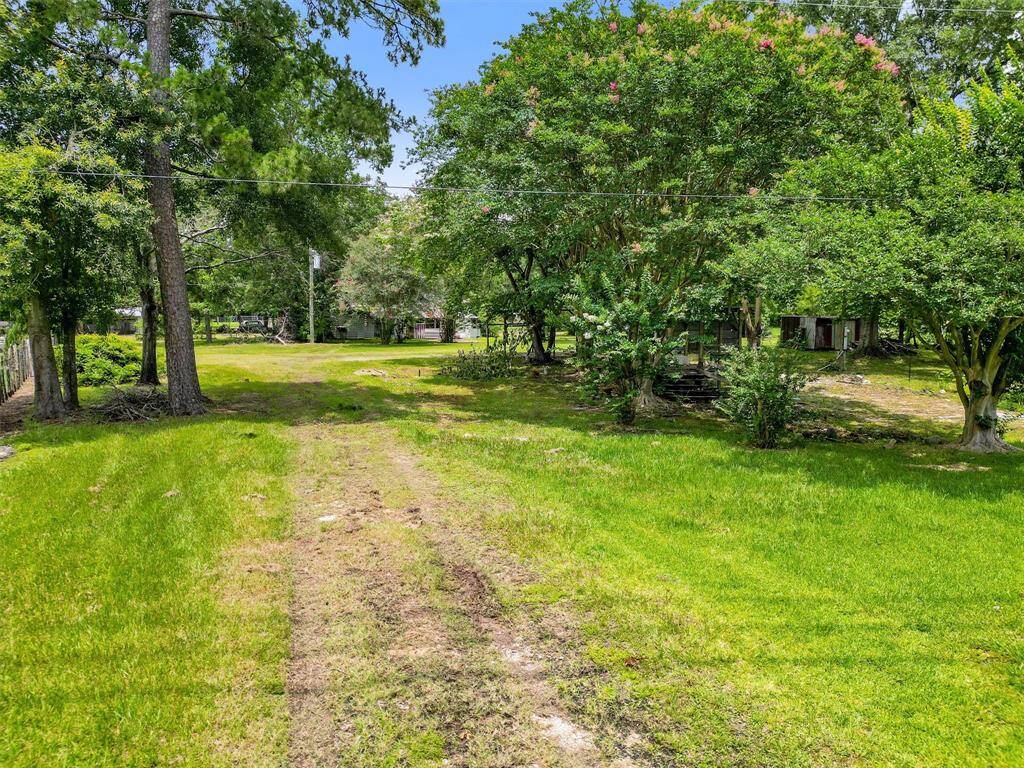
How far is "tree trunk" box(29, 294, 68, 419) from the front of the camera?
399 inches

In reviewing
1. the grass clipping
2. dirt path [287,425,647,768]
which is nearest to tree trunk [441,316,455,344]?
the grass clipping

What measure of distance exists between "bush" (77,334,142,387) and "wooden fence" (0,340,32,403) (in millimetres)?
1218

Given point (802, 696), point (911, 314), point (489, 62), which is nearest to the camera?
point (802, 696)

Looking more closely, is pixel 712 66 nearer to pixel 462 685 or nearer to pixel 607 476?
pixel 607 476

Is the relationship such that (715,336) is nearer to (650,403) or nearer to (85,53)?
(650,403)

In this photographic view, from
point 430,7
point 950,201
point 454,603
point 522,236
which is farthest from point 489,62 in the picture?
point 454,603

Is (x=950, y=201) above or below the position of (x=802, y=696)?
above

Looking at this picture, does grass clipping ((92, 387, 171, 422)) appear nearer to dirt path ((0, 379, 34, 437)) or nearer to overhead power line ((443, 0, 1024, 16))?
dirt path ((0, 379, 34, 437))

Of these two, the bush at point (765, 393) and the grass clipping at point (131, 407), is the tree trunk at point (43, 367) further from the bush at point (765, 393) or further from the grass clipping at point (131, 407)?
the bush at point (765, 393)

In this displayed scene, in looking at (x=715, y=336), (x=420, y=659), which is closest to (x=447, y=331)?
(x=715, y=336)

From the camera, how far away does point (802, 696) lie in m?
3.10

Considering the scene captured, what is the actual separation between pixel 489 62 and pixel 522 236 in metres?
5.01

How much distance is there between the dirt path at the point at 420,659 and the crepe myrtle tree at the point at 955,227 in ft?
20.9

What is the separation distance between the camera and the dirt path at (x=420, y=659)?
108 inches
